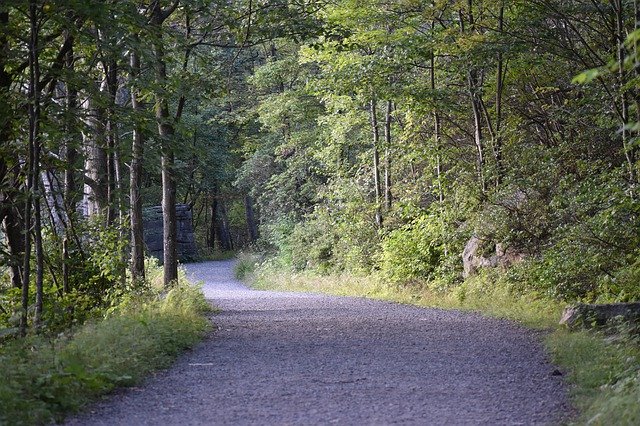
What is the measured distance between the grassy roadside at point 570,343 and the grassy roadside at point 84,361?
4191mm

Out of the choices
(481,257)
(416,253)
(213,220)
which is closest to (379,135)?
(416,253)

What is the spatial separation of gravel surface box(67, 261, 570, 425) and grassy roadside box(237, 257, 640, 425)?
26 cm

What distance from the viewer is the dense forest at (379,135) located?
1270 cm

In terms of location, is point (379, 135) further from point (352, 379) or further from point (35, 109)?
point (352, 379)

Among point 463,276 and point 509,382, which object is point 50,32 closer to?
point 509,382

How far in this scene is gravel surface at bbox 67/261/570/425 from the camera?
7.24 meters

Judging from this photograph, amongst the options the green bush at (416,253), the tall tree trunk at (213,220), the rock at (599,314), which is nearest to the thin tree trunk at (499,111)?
the green bush at (416,253)

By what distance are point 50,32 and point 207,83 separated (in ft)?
10.3

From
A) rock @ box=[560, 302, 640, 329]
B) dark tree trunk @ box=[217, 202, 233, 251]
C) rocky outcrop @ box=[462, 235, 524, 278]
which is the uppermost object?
dark tree trunk @ box=[217, 202, 233, 251]

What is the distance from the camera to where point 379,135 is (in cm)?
3025

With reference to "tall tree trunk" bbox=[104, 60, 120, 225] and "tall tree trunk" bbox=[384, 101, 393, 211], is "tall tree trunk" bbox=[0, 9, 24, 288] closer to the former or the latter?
"tall tree trunk" bbox=[104, 60, 120, 225]

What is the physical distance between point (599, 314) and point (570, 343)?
58.2 inches

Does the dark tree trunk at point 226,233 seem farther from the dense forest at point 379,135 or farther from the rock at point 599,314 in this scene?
the rock at point 599,314

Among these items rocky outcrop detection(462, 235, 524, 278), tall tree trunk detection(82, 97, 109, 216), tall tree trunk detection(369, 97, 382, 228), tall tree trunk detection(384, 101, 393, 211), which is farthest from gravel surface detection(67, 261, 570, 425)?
tall tree trunk detection(369, 97, 382, 228)
